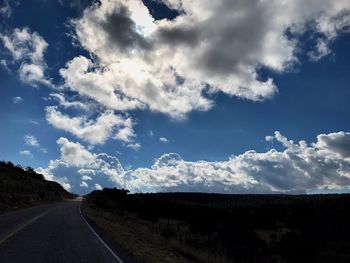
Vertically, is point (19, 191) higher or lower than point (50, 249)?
higher

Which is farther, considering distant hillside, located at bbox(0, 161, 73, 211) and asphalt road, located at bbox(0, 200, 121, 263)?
distant hillside, located at bbox(0, 161, 73, 211)

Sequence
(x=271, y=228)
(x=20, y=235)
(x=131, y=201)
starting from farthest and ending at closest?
(x=131, y=201) → (x=271, y=228) → (x=20, y=235)

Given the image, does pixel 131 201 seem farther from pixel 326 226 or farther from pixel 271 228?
pixel 326 226

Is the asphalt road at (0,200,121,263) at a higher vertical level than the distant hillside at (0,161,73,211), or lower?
lower

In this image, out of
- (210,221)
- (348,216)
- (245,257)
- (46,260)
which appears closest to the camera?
(46,260)

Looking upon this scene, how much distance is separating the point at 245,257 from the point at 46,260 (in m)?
15.7

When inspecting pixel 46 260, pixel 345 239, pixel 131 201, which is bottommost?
pixel 46 260

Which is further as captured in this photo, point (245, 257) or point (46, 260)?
point (245, 257)

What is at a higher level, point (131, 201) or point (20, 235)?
point (131, 201)

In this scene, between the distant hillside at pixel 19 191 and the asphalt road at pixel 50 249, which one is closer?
the asphalt road at pixel 50 249

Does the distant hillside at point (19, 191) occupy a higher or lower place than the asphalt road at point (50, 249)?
higher

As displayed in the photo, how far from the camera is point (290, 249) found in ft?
100

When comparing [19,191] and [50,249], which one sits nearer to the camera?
[50,249]

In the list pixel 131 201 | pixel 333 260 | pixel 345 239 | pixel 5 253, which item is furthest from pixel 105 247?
pixel 131 201
